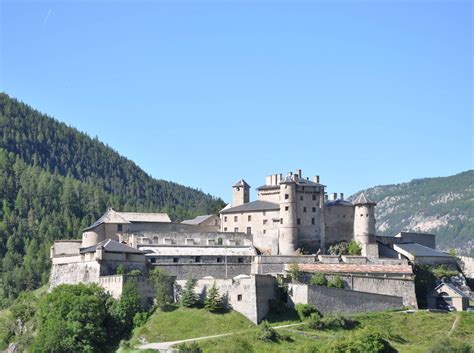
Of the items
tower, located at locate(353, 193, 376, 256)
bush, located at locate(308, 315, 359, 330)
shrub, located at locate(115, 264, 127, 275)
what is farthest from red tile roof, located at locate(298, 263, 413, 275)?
shrub, located at locate(115, 264, 127, 275)

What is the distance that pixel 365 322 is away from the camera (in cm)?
6688

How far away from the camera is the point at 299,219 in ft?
258

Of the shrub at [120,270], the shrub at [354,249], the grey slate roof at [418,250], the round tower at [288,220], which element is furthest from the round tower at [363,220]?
the shrub at [120,270]

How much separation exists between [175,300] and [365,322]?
47.1 feet

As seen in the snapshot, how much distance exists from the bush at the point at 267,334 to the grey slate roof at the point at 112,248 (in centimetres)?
1382

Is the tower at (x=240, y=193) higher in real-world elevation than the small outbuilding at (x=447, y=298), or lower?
higher

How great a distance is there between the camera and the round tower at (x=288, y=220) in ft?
253

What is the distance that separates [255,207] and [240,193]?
16.1ft

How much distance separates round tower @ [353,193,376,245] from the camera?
3135 inches

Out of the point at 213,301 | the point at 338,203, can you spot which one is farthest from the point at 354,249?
the point at 213,301

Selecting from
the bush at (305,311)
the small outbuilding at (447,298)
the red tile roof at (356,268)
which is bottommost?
the bush at (305,311)

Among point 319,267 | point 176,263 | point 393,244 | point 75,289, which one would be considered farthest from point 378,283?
point 75,289

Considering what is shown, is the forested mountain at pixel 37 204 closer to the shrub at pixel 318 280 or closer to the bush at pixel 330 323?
the shrub at pixel 318 280

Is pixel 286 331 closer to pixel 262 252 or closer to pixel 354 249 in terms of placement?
pixel 262 252
